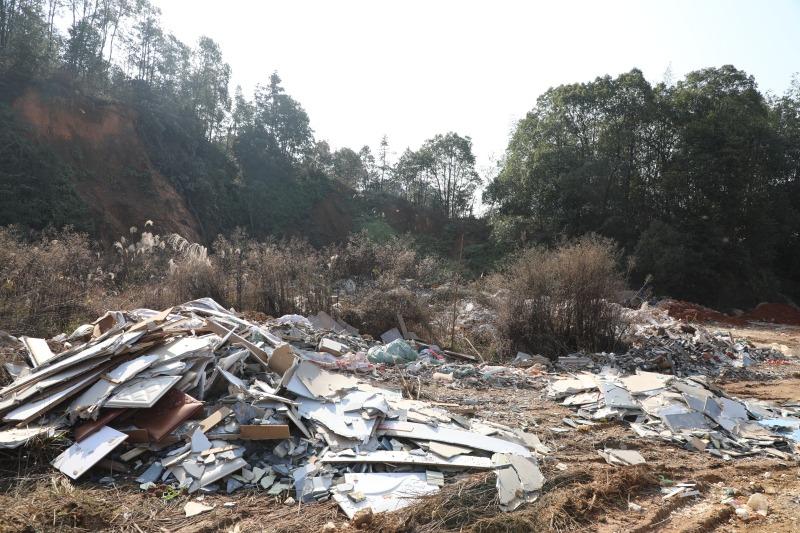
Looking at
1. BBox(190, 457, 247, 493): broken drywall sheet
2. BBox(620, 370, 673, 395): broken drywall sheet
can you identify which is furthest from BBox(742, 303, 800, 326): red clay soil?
BBox(190, 457, 247, 493): broken drywall sheet

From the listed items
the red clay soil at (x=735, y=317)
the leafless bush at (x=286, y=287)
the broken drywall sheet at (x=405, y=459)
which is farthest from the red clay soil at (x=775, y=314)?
the broken drywall sheet at (x=405, y=459)

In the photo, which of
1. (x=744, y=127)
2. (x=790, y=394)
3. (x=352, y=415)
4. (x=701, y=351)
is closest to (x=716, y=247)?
(x=744, y=127)

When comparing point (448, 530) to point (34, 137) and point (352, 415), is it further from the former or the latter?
point (34, 137)

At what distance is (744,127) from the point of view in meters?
22.6

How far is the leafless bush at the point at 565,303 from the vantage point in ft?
29.7

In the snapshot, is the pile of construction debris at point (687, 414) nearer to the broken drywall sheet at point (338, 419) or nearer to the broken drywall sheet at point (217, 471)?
the broken drywall sheet at point (338, 419)

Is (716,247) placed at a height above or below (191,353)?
above

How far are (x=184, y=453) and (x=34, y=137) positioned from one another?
22.4 m

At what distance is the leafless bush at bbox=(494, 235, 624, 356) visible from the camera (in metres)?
9.06

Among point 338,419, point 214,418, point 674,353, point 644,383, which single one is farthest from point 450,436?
point 674,353

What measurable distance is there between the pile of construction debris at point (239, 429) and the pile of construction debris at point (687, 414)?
1.56 m

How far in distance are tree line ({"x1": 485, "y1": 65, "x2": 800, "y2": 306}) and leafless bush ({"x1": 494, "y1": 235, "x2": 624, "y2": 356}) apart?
13.1 metres

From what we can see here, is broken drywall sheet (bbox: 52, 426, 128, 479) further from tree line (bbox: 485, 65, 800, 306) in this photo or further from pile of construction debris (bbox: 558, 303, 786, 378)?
tree line (bbox: 485, 65, 800, 306)

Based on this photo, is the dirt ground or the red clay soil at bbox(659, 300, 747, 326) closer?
the dirt ground
